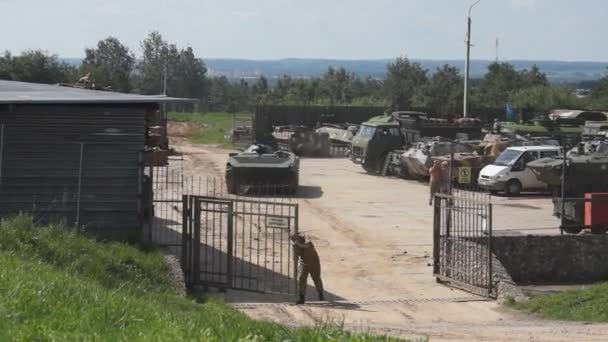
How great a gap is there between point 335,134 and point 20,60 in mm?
19184

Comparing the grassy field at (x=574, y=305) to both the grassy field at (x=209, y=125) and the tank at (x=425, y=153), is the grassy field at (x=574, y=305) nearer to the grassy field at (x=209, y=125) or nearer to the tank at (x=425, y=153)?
the tank at (x=425, y=153)

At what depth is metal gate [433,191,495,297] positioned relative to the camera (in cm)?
1966

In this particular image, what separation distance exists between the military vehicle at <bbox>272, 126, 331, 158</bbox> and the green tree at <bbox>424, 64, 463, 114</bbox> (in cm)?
2296

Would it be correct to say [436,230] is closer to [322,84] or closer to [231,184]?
[231,184]

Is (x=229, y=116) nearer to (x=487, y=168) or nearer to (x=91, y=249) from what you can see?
(x=487, y=168)

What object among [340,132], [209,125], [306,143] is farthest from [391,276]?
[209,125]

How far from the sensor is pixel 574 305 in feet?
57.5

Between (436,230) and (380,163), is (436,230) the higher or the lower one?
the lower one

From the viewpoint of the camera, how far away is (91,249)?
16344mm

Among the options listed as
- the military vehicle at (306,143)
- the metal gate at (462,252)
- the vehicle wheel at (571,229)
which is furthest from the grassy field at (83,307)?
the military vehicle at (306,143)

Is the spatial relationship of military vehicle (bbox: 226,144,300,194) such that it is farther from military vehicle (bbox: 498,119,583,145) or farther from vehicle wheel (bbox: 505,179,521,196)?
military vehicle (bbox: 498,119,583,145)

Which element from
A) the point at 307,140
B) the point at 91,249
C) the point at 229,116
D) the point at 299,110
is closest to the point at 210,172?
the point at 307,140

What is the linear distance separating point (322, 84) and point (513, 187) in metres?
63.4

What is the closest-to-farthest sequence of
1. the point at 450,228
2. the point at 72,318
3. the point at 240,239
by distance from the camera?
the point at 72,318 < the point at 450,228 < the point at 240,239
